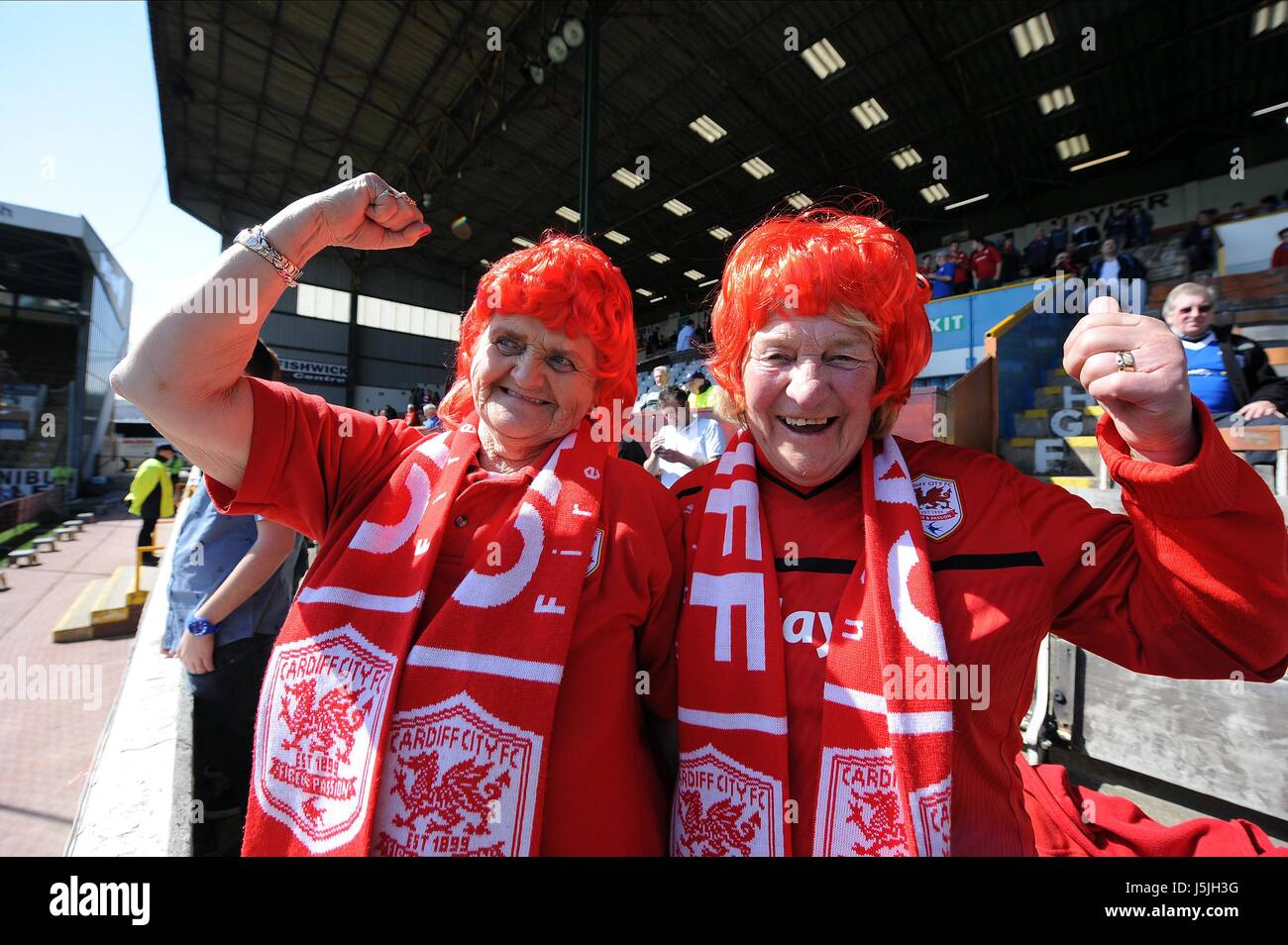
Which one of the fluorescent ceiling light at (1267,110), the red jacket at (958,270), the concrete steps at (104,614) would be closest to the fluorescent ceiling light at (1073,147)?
the fluorescent ceiling light at (1267,110)

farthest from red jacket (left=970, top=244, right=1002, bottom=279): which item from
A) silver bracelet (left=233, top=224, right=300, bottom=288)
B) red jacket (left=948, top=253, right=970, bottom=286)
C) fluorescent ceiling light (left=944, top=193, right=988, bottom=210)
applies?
silver bracelet (left=233, top=224, right=300, bottom=288)

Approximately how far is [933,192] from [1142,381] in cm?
1691

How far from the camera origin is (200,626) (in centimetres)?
195

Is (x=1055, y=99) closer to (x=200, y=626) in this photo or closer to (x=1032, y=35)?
(x=1032, y=35)

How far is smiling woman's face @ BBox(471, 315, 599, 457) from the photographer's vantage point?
123cm

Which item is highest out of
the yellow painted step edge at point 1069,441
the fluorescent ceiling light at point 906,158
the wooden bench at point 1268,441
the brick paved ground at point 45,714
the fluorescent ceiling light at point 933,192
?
the fluorescent ceiling light at point 933,192

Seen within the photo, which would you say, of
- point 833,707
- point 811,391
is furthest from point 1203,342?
point 833,707

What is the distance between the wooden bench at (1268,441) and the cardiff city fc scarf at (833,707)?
10.5ft

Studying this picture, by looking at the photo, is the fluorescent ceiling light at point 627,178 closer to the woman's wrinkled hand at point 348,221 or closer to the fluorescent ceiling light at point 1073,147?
the fluorescent ceiling light at point 1073,147

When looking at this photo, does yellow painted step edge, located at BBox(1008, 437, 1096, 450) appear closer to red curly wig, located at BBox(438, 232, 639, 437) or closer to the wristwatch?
red curly wig, located at BBox(438, 232, 639, 437)

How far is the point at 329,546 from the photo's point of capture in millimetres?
1155

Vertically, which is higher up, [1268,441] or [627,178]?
[627,178]

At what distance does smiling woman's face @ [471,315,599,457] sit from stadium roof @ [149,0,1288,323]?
9.71 m

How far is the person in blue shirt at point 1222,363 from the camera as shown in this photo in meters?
3.28
